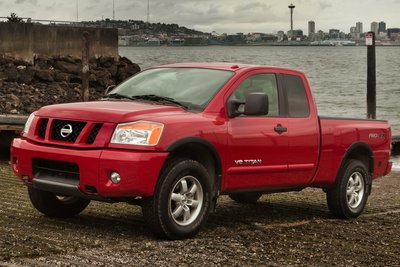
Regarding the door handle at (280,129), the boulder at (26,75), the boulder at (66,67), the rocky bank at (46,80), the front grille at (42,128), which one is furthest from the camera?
the boulder at (66,67)

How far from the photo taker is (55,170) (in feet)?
25.0

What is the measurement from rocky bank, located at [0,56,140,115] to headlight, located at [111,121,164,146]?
23.3 meters

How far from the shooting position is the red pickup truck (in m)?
7.32

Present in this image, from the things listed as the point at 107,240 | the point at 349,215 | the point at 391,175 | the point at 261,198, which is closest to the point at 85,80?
the point at 391,175

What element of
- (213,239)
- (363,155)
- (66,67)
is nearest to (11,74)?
(66,67)

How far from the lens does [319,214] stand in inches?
400

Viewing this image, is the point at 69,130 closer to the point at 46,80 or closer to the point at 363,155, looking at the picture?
the point at 363,155

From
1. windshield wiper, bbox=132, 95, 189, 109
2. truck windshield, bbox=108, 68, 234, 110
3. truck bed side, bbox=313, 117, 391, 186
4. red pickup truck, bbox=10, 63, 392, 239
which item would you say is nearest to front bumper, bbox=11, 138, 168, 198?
red pickup truck, bbox=10, 63, 392, 239

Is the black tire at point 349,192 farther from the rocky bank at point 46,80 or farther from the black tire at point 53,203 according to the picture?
the rocky bank at point 46,80

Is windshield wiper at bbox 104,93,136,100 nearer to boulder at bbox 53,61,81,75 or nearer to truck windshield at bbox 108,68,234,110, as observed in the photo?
truck windshield at bbox 108,68,234,110

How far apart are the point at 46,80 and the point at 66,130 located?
3105cm

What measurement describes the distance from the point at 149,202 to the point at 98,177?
50cm

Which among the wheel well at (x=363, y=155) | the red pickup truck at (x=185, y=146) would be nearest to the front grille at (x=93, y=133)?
the red pickup truck at (x=185, y=146)

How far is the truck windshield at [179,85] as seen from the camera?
8180 mm
